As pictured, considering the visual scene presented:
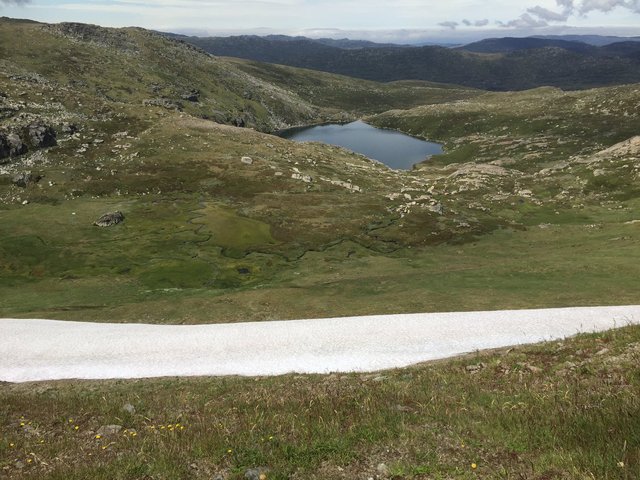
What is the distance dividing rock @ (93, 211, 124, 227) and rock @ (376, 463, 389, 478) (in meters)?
79.4

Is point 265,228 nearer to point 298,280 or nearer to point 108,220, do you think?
point 298,280

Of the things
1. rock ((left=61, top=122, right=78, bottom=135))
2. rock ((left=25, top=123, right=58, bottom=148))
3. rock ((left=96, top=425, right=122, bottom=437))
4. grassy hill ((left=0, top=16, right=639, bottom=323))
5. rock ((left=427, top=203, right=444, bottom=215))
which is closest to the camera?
rock ((left=96, top=425, right=122, bottom=437))

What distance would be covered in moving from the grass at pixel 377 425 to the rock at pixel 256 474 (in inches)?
7.6

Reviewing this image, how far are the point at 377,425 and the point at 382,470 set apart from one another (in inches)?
97.9

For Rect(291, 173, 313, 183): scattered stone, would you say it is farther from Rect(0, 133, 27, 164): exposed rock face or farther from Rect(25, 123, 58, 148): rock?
Rect(0, 133, 27, 164): exposed rock face

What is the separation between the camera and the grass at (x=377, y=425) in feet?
35.7

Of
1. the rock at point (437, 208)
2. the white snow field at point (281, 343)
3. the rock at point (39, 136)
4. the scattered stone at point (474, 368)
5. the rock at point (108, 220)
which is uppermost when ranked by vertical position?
the rock at point (39, 136)

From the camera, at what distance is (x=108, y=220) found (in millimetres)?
79938

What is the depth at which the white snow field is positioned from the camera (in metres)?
27.2

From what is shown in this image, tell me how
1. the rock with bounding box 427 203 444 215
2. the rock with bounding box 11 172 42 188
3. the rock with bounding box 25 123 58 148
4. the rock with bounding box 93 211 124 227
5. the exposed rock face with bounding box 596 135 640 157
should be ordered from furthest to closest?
the exposed rock face with bounding box 596 135 640 157 → the rock with bounding box 25 123 58 148 → the rock with bounding box 11 172 42 188 → the rock with bounding box 427 203 444 215 → the rock with bounding box 93 211 124 227

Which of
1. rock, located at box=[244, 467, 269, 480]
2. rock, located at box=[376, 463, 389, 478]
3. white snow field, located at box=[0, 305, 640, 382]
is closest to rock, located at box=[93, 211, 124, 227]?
white snow field, located at box=[0, 305, 640, 382]

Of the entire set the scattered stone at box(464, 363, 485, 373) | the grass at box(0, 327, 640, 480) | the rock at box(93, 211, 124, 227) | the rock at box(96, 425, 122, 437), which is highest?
the grass at box(0, 327, 640, 480)

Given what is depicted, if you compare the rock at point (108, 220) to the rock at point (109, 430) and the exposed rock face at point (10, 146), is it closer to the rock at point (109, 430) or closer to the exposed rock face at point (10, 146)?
the exposed rock face at point (10, 146)

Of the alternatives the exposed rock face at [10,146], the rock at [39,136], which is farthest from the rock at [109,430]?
the rock at [39,136]
